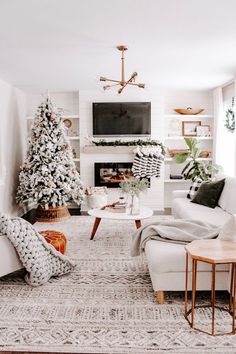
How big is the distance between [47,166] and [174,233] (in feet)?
11.4

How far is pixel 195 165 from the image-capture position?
7074mm

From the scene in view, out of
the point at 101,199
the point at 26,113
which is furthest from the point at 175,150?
the point at 26,113

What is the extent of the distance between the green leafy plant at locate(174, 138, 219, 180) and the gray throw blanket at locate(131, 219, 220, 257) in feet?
10.6

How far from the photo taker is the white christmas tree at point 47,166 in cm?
641

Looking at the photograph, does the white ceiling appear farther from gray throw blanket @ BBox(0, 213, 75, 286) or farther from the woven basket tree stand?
the woven basket tree stand

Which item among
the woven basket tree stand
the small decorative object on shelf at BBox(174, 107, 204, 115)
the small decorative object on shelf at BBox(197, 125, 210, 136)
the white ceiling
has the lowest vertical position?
the woven basket tree stand

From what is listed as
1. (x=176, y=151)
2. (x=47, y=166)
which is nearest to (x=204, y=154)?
(x=176, y=151)

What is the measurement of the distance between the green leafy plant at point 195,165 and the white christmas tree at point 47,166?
2112mm

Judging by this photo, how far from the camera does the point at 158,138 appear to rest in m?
7.41

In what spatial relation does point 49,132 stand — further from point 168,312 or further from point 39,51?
point 168,312

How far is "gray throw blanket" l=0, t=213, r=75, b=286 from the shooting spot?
141 inches

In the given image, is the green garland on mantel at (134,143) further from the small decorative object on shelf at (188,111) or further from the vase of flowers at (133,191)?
the vase of flowers at (133,191)

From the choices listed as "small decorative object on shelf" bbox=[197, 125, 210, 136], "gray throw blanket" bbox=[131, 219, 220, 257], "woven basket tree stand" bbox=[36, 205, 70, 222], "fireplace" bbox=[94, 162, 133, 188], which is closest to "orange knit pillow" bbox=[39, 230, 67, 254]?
"gray throw blanket" bbox=[131, 219, 220, 257]

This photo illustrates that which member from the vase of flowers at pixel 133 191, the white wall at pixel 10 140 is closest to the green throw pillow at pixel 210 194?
the vase of flowers at pixel 133 191
